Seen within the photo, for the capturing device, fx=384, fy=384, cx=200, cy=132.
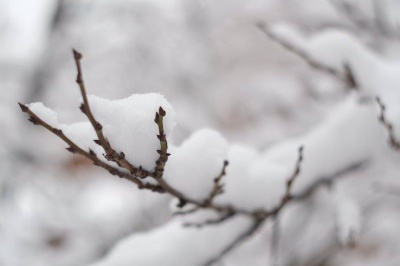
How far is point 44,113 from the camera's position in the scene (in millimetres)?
737

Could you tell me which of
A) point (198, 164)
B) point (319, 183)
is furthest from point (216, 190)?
point (319, 183)

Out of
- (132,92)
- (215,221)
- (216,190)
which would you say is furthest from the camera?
(132,92)

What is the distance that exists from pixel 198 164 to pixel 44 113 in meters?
0.49

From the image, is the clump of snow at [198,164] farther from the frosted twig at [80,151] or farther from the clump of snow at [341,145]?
the clump of snow at [341,145]

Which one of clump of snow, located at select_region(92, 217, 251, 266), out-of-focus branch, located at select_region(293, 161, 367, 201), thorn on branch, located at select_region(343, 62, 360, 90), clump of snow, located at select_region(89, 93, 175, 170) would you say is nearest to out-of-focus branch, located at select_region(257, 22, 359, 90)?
thorn on branch, located at select_region(343, 62, 360, 90)

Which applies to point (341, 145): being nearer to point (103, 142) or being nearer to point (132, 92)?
point (103, 142)

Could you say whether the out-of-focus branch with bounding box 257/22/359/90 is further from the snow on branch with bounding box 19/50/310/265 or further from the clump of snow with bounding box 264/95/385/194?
the snow on branch with bounding box 19/50/310/265

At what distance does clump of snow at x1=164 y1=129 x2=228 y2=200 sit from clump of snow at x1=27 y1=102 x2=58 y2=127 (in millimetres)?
360

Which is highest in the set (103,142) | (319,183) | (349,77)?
(349,77)

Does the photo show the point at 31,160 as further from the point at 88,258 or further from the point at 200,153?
the point at 200,153

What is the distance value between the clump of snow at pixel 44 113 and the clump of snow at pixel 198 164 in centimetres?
36

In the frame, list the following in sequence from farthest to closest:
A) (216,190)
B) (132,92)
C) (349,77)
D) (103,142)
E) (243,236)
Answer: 1. (132,92)
2. (349,77)
3. (243,236)
4. (216,190)
5. (103,142)

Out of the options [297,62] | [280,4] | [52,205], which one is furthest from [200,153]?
[280,4]

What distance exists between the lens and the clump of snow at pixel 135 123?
0.77 m
